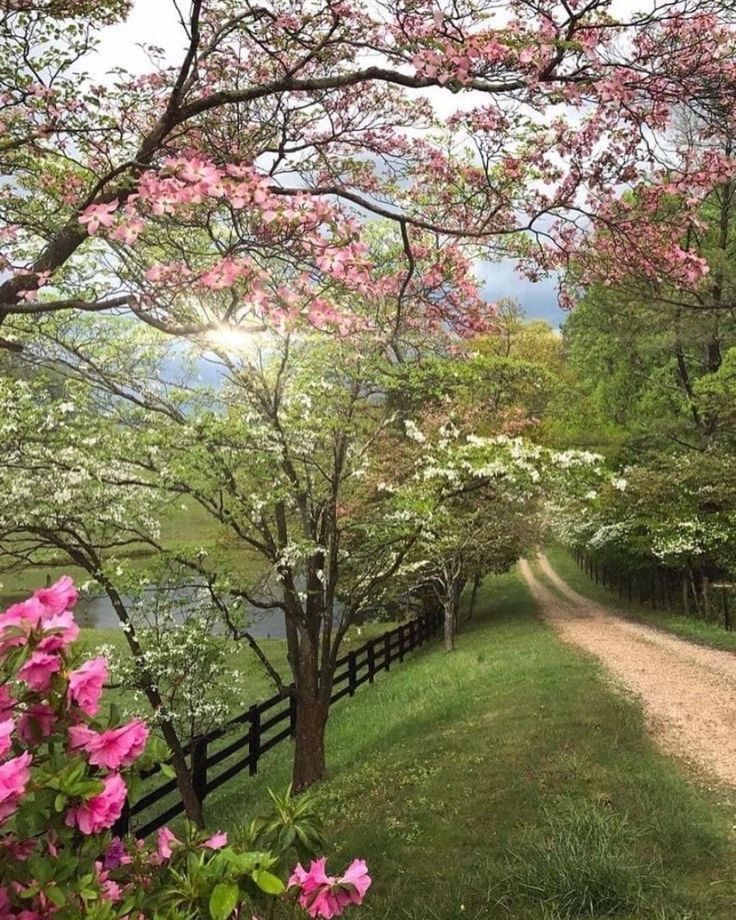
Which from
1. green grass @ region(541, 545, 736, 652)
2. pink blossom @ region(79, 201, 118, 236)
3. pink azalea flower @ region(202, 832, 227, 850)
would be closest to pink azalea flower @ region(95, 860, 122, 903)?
pink azalea flower @ region(202, 832, 227, 850)

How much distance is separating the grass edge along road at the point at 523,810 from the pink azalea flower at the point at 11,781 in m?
4.01

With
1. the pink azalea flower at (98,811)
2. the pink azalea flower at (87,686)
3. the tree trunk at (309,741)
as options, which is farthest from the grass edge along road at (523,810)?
the pink azalea flower at (87,686)

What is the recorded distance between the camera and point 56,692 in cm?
183

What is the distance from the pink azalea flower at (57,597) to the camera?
1889 millimetres

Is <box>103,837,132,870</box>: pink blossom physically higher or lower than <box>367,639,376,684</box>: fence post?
higher

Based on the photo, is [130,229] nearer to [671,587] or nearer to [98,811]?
[98,811]

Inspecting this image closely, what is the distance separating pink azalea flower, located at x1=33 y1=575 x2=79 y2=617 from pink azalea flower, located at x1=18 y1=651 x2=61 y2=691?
14 cm

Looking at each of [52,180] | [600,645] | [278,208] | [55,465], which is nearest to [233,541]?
[55,465]

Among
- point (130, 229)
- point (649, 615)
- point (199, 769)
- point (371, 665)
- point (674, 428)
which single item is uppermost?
point (674, 428)

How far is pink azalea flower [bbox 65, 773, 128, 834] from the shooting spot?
178 cm

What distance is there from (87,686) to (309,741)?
8983 mm

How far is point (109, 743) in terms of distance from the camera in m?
1.85

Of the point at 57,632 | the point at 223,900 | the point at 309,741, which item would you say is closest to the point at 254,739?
the point at 309,741

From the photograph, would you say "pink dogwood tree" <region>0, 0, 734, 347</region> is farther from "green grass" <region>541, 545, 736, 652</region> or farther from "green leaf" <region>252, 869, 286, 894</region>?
"green grass" <region>541, 545, 736, 652</region>
